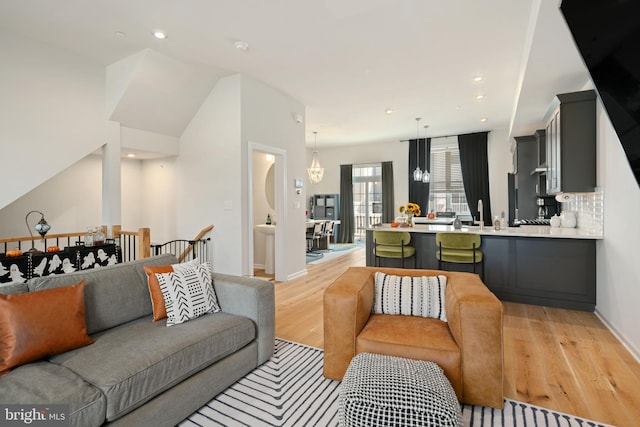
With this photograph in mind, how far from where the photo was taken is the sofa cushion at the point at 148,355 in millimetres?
1480

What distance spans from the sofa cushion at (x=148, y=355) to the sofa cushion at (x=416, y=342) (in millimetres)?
868

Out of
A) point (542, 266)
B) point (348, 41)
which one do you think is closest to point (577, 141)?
point (542, 266)

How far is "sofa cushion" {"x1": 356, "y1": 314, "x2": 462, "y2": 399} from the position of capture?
5.98ft

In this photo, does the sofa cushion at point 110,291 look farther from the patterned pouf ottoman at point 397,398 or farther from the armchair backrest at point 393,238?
the armchair backrest at point 393,238

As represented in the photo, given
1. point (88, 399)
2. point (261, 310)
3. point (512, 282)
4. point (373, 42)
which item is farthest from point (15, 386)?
point (512, 282)

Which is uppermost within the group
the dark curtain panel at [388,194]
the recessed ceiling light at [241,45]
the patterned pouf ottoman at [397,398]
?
the recessed ceiling light at [241,45]

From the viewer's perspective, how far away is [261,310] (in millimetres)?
2305

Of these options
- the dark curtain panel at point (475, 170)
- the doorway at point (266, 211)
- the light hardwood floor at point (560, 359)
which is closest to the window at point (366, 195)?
the dark curtain panel at point (475, 170)

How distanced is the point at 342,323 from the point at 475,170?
6.99 metres

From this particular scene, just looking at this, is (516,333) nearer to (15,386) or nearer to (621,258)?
(621,258)

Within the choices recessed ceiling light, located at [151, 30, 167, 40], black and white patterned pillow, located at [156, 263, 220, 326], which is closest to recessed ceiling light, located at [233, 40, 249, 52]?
recessed ceiling light, located at [151, 30, 167, 40]

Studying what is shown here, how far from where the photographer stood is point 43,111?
3.81 m

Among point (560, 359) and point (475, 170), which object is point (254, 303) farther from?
point (475, 170)

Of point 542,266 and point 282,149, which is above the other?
point 282,149
